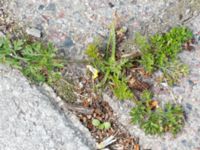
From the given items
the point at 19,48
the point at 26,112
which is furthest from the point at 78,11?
the point at 26,112

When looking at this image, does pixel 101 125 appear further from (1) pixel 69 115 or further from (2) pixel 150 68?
(2) pixel 150 68

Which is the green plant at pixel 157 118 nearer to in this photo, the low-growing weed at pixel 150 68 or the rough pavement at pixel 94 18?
the low-growing weed at pixel 150 68

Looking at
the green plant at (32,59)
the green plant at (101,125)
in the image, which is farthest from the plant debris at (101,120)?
the green plant at (32,59)

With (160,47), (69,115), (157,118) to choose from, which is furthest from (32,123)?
(160,47)

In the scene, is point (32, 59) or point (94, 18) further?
point (94, 18)

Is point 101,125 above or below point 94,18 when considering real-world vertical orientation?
below

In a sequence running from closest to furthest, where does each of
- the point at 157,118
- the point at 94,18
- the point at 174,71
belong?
the point at 157,118, the point at 174,71, the point at 94,18

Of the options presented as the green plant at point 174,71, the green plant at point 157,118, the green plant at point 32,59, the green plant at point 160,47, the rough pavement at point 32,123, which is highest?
the green plant at point 160,47
